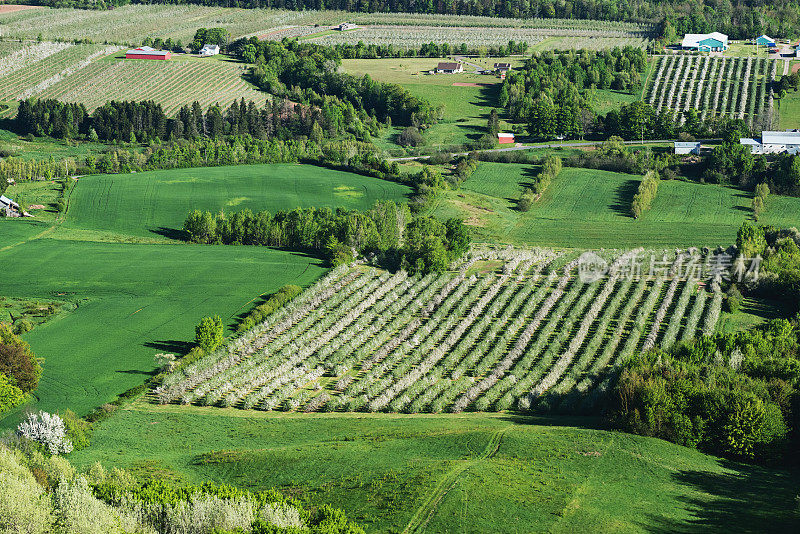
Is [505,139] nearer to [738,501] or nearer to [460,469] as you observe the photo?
[460,469]

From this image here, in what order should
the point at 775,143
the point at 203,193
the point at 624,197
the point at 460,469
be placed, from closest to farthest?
the point at 460,469 → the point at 624,197 → the point at 203,193 → the point at 775,143

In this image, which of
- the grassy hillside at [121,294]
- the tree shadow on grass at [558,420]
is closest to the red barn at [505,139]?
the grassy hillside at [121,294]

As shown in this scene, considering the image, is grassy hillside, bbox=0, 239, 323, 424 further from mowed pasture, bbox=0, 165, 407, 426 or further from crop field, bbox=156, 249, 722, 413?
crop field, bbox=156, 249, 722, 413

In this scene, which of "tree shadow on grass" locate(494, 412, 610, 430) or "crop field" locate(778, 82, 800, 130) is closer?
"tree shadow on grass" locate(494, 412, 610, 430)

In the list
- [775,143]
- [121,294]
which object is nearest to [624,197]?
[775,143]

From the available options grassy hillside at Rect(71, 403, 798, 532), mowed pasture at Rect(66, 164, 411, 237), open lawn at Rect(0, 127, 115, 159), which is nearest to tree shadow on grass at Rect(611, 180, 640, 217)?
mowed pasture at Rect(66, 164, 411, 237)

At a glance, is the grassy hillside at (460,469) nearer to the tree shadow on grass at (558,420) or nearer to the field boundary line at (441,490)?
the field boundary line at (441,490)
